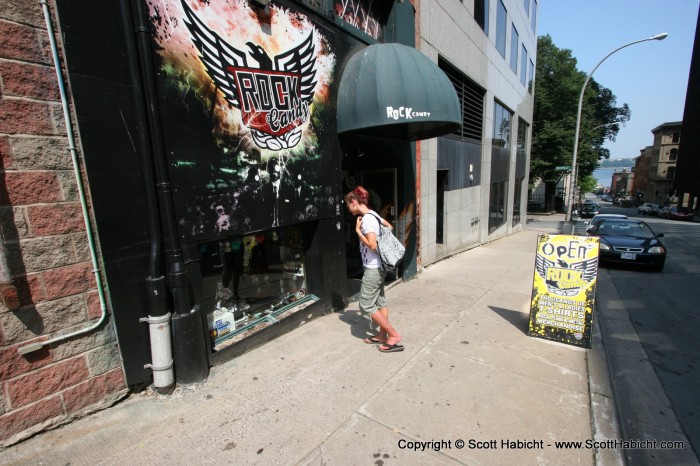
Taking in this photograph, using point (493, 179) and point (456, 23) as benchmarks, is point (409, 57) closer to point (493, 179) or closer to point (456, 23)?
point (456, 23)

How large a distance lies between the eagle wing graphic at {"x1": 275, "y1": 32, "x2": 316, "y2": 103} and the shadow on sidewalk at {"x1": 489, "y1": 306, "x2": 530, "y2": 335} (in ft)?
14.0

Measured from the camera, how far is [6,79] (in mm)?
2322

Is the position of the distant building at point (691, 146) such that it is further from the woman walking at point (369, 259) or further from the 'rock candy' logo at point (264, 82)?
the 'rock candy' logo at point (264, 82)

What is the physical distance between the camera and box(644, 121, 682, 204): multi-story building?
6012cm

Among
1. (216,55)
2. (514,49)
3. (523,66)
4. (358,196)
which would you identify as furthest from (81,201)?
(523,66)

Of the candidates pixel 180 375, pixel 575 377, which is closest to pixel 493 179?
pixel 575 377

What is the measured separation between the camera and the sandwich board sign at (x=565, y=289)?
4.09 metres

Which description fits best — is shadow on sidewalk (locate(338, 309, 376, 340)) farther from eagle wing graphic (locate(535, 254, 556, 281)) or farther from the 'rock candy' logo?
the 'rock candy' logo

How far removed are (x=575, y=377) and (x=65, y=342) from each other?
476 centimetres

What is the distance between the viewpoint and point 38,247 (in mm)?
2525

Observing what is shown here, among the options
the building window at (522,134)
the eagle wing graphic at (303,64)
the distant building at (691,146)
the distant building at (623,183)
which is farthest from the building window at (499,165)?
the distant building at (623,183)

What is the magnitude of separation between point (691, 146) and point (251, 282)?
6039 cm

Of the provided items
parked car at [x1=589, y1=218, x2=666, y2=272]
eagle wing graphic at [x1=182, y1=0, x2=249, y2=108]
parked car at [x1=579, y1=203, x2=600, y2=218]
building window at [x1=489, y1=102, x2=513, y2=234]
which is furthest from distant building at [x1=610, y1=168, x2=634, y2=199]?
eagle wing graphic at [x1=182, y1=0, x2=249, y2=108]

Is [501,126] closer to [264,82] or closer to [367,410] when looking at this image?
[264,82]
